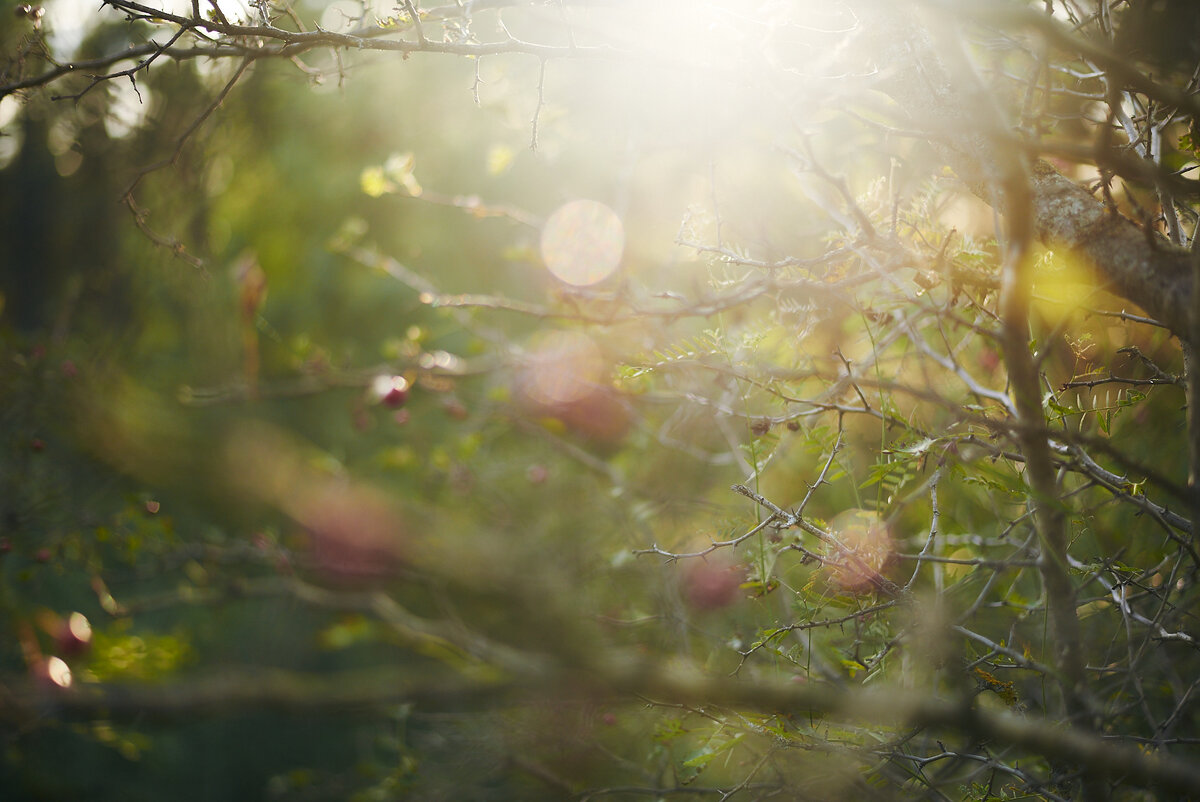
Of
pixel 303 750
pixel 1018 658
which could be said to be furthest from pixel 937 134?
pixel 303 750

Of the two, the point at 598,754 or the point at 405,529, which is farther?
the point at 405,529

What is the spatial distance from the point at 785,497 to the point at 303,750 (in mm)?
2481

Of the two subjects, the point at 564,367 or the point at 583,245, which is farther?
the point at 583,245

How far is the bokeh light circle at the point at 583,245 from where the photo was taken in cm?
154

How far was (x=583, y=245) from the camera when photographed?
5.27 feet

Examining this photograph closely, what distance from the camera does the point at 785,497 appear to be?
1.59 meters

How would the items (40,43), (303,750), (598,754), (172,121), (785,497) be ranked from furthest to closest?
(303,750), (172,121), (785,497), (598,754), (40,43)

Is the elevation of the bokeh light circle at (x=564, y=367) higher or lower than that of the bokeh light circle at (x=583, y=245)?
lower

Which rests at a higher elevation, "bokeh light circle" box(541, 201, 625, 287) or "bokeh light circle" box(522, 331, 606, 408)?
"bokeh light circle" box(541, 201, 625, 287)

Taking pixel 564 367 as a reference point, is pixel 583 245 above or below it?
above

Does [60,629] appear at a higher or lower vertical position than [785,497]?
lower

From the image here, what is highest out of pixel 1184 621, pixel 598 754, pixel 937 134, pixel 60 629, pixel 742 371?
pixel 937 134

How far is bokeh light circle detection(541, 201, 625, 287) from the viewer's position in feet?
5.07

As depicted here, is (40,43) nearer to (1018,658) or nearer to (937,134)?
(937,134)
